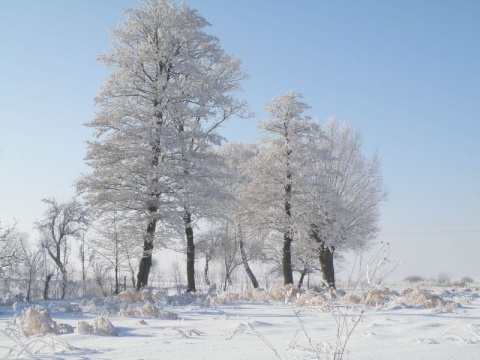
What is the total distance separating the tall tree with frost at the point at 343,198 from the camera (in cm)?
1920

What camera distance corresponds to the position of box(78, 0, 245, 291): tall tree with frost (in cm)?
1392

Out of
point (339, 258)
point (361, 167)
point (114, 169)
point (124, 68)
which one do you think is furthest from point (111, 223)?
point (339, 258)

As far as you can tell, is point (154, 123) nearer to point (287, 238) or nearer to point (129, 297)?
point (129, 297)

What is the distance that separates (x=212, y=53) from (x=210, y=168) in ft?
15.3

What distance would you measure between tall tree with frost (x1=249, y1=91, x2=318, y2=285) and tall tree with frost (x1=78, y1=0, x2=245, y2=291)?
4.31 m

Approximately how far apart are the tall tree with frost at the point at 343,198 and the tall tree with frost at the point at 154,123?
258 inches

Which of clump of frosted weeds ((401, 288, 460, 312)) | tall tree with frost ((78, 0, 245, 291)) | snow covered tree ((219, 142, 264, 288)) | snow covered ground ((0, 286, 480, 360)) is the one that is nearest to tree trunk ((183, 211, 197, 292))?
tall tree with frost ((78, 0, 245, 291))

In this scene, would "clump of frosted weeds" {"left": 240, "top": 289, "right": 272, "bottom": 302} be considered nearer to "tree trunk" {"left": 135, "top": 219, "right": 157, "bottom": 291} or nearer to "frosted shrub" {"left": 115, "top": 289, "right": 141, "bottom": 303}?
"frosted shrub" {"left": 115, "top": 289, "right": 141, "bottom": 303}

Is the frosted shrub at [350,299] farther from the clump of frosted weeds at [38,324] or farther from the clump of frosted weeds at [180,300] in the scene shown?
the clump of frosted weeds at [180,300]

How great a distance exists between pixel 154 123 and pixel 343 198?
1197 centimetres

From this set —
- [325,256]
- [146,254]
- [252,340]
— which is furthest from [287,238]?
[252,340]

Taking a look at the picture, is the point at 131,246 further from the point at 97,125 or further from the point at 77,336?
the point at 77,336

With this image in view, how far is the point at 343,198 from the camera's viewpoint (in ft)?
71.6

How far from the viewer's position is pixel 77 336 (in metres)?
3.84
